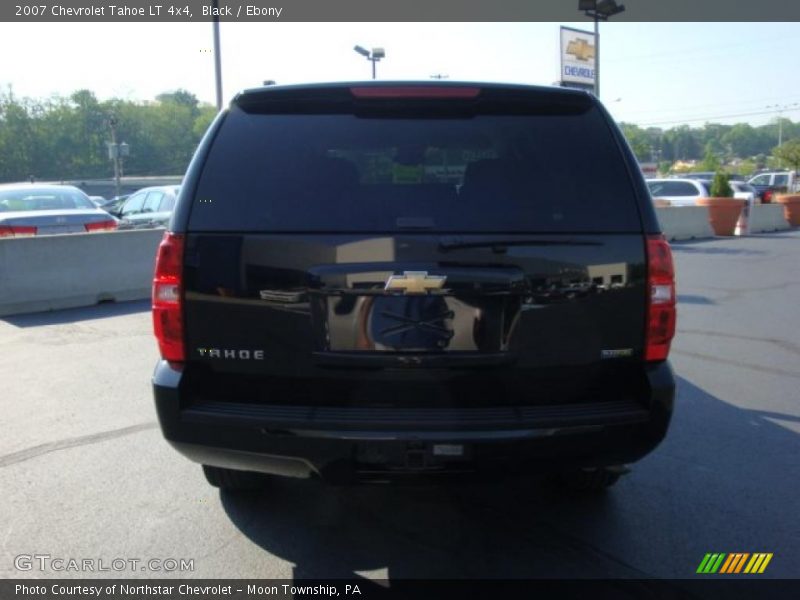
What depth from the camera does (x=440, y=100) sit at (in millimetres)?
3178

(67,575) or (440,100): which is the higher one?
(440,100)

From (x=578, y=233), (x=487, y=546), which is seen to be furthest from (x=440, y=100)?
(x=487, y=546)

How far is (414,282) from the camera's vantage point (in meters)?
2.86

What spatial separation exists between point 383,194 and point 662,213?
60.9ft

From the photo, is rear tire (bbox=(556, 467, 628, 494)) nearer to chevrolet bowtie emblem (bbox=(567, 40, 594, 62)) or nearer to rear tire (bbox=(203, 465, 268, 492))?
rear tire (bbox=(203, 465, 268, 492))

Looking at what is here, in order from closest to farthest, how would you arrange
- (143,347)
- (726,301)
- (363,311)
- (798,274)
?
(363,311) < (143,347) < (726,301) < (798,274)

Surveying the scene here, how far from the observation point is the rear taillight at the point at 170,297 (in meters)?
2.98

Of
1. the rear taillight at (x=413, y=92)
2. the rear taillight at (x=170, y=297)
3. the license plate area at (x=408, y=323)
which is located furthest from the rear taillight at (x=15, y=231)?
the license plate area at (x=408, y=323)

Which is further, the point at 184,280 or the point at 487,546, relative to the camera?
the point at 487,546

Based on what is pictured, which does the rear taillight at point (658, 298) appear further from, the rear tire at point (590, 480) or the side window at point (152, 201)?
the side window at point (152, 201)

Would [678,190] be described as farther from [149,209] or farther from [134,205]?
[134,205]

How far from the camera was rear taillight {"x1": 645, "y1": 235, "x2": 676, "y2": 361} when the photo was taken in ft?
9.96

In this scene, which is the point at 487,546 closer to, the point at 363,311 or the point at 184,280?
the point at 363,311

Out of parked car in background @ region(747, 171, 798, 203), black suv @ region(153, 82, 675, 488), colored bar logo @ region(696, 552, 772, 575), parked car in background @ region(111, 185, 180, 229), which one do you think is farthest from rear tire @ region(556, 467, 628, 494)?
parked car in background @ region(747, 171, 798, 203)
